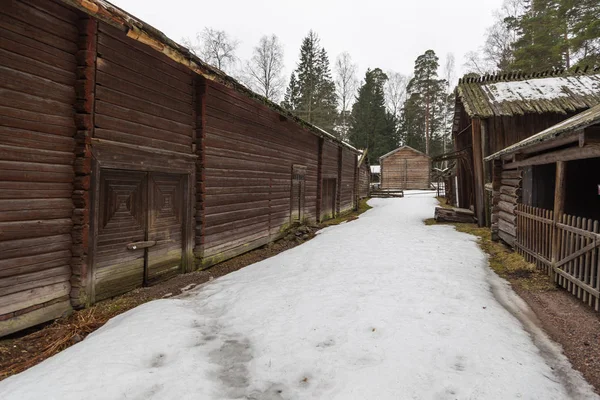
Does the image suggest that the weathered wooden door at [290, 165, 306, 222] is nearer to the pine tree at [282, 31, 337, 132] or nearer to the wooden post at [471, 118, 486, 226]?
the wooden post at [471, 118, 486, 226]

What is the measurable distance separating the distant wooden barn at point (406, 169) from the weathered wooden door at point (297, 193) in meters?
31.4

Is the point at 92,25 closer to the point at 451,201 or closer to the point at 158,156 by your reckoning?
the point at 158,156

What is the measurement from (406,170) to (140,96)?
4019cm

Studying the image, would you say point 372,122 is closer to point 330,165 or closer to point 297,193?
point 330,165

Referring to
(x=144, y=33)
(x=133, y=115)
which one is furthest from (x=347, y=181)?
(x=144, y=33)

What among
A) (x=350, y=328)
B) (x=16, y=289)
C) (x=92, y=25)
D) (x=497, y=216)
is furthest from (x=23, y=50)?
(x=497, y=216)

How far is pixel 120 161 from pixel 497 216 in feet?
34.0

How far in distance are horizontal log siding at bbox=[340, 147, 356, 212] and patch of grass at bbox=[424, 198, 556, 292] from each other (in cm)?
963

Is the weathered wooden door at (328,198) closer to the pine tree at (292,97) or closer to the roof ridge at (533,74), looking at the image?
the roof ridge at (533,74)

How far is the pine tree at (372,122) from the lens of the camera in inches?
2046

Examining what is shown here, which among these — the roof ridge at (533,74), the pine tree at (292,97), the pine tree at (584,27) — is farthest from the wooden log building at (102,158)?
the pine tree at (292,97)

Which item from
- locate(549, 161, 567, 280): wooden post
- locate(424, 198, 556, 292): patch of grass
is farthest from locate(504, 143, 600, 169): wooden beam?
locate(424, 198, 556, 292): patch of grass

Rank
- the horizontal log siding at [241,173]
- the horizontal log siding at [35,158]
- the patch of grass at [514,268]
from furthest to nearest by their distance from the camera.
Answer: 1. the horizontal log siding at [241,173]
2. the patch of grass at [514,268]
3. the horizontal log siding at [35,158]

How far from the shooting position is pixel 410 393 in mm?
2754
